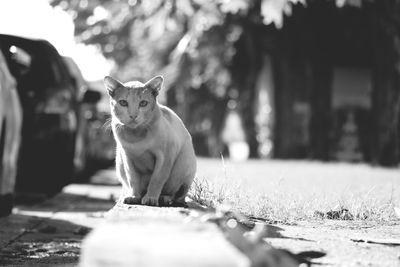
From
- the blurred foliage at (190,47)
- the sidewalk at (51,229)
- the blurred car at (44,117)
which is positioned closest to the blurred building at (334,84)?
the blurred foliage at (190,47)

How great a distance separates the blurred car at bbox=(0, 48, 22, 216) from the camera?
8.77 meters

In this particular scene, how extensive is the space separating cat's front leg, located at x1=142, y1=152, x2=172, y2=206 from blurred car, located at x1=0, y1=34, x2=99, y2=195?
5401 mm

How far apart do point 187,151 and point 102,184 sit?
9.93 meters

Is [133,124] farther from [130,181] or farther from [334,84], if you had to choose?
[334,84]

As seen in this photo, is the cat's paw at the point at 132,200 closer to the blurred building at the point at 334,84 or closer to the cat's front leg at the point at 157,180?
the cat's front leg at the point at 157,180

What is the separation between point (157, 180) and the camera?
241 inches

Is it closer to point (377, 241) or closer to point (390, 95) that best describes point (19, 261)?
point (377, 241)

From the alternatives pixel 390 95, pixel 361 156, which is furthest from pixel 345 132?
pixel 390 95

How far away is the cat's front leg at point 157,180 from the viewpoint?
19.8 feet

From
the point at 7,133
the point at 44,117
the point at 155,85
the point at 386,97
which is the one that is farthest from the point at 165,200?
the point at 386,97

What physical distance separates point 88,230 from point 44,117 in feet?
12.3

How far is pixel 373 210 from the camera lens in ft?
23.5

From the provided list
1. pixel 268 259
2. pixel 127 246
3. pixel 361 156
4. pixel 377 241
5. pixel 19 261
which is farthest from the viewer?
pixel 361 156

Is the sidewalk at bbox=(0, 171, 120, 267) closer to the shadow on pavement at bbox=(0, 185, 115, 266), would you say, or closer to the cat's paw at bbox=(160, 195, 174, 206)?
the shadow on pavement at bbox=(0, 185, 115, 266)
